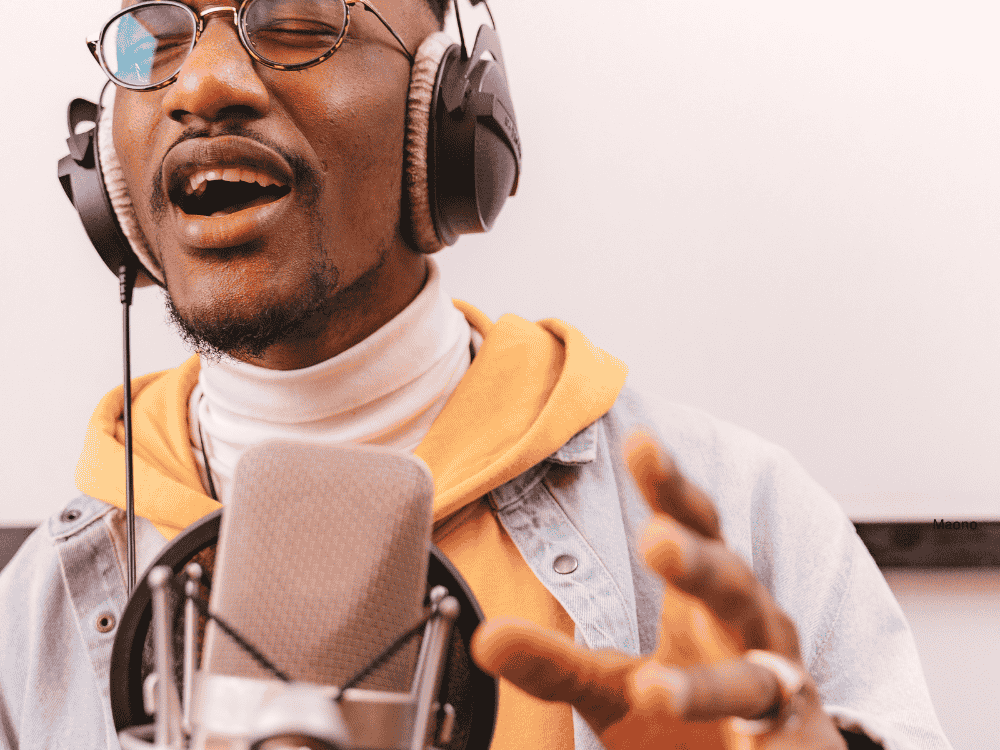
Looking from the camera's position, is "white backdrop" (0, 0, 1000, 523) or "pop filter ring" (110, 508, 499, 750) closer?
"pop filter ring" (110, 508, 499, 750)

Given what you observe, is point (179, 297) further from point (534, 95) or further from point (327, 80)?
point (534, 95)

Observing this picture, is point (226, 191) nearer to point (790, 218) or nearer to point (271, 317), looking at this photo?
point (271, 317)

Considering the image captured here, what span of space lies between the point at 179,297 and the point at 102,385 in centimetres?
59

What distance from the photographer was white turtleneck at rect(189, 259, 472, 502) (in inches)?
30.9

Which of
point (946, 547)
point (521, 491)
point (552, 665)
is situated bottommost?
point (946, 547)

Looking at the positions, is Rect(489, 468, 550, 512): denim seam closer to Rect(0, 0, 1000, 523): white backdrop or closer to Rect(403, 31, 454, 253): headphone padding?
Rect(403, 31, 454, 253): headphone padding

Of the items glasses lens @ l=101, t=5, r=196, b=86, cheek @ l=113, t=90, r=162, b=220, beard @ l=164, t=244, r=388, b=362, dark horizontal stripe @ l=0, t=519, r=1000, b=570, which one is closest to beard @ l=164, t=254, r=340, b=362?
beard @ l=164, t=244, r=388, b=362

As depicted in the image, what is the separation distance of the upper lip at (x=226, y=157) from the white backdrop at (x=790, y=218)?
1.61ft

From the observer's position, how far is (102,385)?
3.99ft

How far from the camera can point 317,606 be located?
1.15 ft

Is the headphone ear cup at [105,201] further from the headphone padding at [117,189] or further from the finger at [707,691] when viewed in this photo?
the finger at [707,691]

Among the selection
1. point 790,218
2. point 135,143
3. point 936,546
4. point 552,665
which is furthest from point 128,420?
point 936,546

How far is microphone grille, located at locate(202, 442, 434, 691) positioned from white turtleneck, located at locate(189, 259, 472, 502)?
0.40 m

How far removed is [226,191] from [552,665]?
55cm
